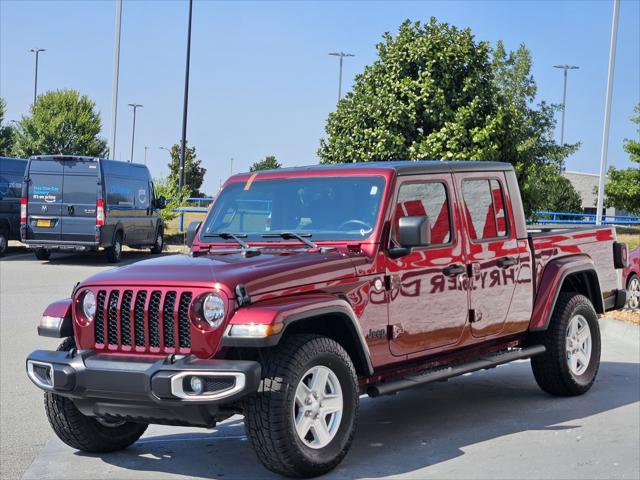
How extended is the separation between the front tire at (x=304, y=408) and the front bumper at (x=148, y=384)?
183mm

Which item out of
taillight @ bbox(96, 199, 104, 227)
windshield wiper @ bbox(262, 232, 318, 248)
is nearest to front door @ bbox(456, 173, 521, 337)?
windshield wiper @ bbox(262, 232, 318, 248)

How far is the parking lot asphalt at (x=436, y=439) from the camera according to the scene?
20.4 ft

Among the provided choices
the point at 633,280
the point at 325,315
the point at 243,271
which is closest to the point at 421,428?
the point at 325,315

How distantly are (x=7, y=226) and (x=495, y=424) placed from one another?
67.2ft

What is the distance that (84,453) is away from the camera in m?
6.73

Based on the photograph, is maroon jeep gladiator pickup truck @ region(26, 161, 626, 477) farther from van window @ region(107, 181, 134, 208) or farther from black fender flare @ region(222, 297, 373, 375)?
van window @ region(107, 181, 134, 208)

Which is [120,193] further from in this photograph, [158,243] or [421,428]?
[421,428]

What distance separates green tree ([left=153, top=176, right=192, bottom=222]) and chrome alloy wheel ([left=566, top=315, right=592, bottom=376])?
25.1 metres

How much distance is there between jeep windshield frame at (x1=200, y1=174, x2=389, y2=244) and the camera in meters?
6.93

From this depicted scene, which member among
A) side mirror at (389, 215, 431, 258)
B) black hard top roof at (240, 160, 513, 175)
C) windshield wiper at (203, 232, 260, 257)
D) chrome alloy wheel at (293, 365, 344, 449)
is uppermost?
black hard top roof at (240, 160, 513, 175)

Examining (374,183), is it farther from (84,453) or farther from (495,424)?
(84,453)

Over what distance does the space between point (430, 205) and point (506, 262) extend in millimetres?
908

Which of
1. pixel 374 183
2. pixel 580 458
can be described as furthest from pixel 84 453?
pixel 580 458

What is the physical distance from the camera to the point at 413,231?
6629 mm
